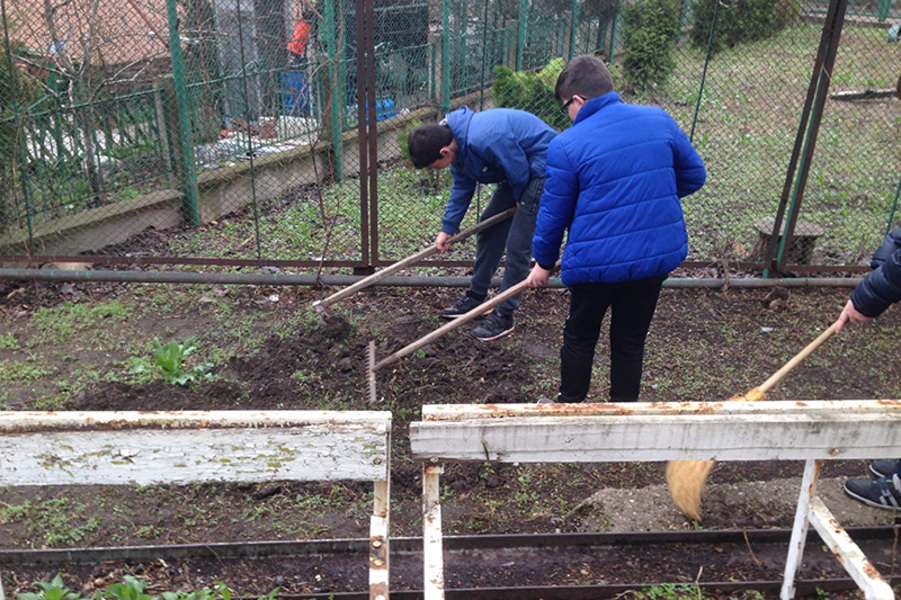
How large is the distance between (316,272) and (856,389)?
3615 mm

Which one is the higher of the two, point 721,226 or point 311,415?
point 311,415

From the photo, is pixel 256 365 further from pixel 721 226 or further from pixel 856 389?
pixel 721 226

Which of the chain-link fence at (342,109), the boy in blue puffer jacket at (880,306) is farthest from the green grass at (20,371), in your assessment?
the boy in blue puffer jacket at (880,306)

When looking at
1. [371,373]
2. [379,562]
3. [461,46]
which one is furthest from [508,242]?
[461,46]

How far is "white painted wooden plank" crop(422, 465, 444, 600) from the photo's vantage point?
1.97 meters

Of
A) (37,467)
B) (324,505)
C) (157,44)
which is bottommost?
(324,505)

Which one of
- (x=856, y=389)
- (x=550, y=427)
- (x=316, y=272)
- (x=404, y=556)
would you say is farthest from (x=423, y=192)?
(x=550, y=427)

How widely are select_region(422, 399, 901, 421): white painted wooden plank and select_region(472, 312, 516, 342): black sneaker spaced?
2.73 m

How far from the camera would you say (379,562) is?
1985 millimetres

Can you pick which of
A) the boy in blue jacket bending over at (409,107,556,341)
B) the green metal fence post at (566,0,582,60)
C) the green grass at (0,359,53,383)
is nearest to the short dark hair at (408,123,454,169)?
the boy in blue jacket bending over at (409,107,556,341)

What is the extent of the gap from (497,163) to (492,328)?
111cm

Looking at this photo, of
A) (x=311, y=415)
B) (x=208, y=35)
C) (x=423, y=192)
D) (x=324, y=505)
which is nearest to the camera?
(x=311, y=415)

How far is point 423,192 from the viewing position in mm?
7320

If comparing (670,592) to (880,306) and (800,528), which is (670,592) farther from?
(880,306)
